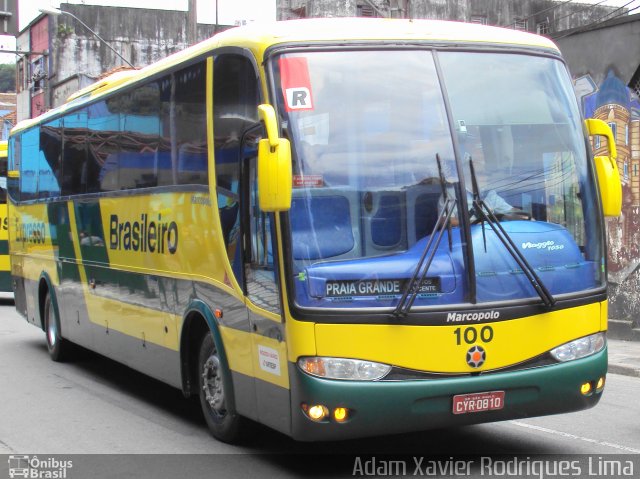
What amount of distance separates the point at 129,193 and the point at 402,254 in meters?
4.43

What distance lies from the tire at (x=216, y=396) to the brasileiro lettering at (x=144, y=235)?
1071mm

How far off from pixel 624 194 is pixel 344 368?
1072 centimetres

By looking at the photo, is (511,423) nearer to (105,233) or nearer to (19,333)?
(105,233)

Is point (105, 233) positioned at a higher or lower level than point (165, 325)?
higher

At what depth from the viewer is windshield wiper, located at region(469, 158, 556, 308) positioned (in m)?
6.61

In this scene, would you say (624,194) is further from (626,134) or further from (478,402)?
(478,402)

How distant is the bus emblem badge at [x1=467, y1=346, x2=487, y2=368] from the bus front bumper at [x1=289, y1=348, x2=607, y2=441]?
9 centimetres

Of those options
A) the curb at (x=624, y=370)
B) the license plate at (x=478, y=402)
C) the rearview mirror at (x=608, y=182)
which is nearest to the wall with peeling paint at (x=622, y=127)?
the curb at (x=624, y=370)

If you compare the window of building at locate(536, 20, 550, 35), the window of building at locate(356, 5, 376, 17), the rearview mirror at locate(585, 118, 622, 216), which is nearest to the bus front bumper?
the rearview mirror at locate(585, 118, 622, 216)

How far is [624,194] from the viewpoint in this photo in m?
15.8

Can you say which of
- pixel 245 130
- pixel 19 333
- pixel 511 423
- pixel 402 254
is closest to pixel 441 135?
pixel 402 254

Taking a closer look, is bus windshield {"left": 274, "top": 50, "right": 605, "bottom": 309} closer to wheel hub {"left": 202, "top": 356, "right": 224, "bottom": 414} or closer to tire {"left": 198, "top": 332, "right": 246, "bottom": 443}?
tire {"left": 198, "top": 332, "right": 246, "bottom": 443}

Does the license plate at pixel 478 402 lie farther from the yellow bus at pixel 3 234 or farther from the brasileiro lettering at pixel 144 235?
the yellow bus at pixel 3 234

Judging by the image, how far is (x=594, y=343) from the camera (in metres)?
7.08
